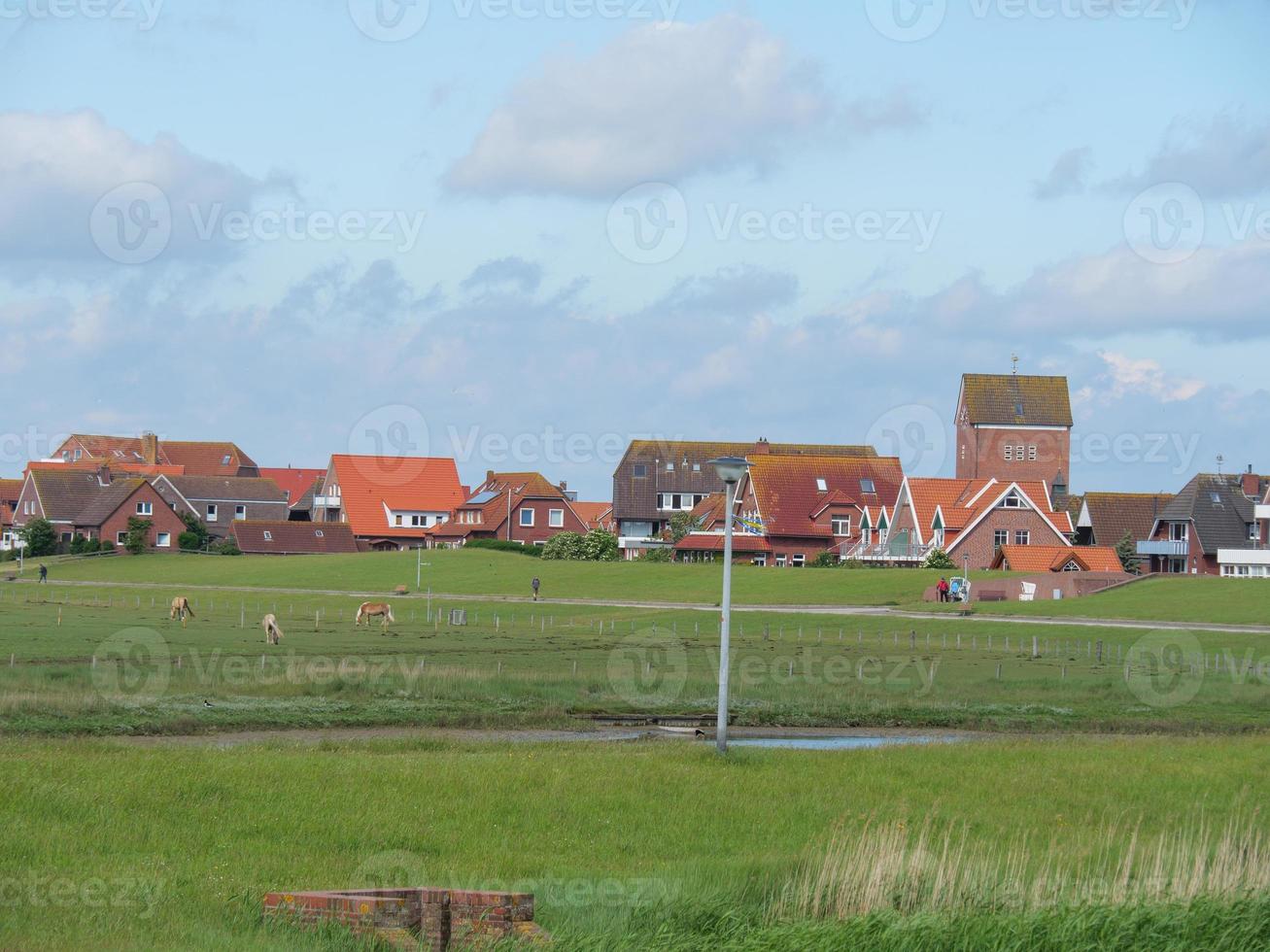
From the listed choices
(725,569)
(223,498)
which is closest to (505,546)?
(223,498)

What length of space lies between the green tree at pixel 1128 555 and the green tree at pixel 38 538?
82051 millimetres

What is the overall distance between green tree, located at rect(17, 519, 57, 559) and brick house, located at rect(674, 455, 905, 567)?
168ft

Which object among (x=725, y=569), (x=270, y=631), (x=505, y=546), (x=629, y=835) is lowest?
(x=629, y=835)

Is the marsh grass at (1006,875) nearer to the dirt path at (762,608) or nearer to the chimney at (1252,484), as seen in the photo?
the dirt path at (762,608)

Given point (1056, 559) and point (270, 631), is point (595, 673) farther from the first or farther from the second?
point (1056, 559)

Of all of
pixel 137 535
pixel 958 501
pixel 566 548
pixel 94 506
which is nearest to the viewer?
pixel 958 501

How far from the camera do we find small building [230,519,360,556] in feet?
399

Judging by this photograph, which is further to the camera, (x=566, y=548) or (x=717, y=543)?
(x=566, y=548)

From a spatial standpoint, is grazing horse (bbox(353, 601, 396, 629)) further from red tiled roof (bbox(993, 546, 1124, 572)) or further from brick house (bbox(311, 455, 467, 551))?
brick house (bbox(311, 455, 467, 551))

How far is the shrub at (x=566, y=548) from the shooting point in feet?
368

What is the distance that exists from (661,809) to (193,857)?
699 cm

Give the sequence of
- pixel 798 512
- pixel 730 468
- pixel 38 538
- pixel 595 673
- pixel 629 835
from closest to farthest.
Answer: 1. pixel 629 835
2. pixel 730 468
3. pixel 595 673
4. pixel 798 512
5. pixel 38 538

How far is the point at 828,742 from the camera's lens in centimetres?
3238

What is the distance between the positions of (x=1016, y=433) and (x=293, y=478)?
86.1 m
